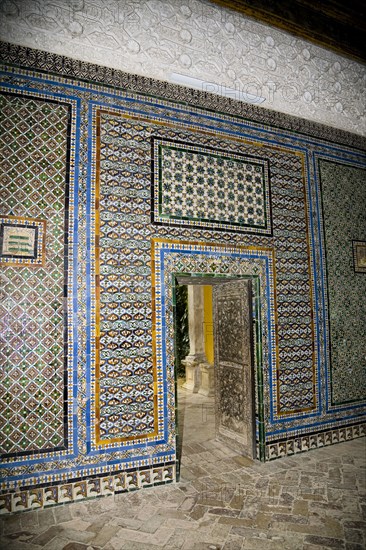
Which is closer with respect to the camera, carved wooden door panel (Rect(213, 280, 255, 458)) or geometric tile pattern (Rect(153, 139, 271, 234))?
geometric tile pattern (Rect(153, 139, 271, 234))

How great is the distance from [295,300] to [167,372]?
2043mm

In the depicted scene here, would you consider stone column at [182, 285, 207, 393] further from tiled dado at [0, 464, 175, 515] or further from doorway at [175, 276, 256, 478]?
tiled dado at [0, 464, 175, 515]

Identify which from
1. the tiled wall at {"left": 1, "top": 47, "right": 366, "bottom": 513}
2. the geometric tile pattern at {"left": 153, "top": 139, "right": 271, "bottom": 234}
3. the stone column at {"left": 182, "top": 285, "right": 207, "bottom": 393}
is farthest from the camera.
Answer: the stone column at {"left": 182, "top": 285, "right": 207, "bottom": 393}

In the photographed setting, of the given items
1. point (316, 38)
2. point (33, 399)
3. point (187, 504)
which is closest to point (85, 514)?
point (187, 504)

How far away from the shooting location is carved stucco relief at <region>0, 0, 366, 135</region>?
3.29m

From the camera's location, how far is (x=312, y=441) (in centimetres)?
442

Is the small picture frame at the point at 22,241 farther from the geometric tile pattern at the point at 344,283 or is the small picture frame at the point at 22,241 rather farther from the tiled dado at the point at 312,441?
the geometric tile pattern at the point at 344,283

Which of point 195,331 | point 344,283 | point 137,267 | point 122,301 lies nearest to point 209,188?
point 137,267

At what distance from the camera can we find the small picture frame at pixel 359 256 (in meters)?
5.09

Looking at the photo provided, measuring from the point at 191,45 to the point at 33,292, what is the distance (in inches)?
124

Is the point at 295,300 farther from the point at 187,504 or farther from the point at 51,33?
the point at 51,33

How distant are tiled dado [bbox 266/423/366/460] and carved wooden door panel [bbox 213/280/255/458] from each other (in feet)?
0.93

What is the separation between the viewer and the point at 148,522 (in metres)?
2.81

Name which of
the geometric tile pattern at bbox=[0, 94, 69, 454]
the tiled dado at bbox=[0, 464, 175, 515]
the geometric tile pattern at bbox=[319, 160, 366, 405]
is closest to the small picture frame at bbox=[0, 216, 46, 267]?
the geometric tile pattern at bbox=[0, 94, 69, 454]
